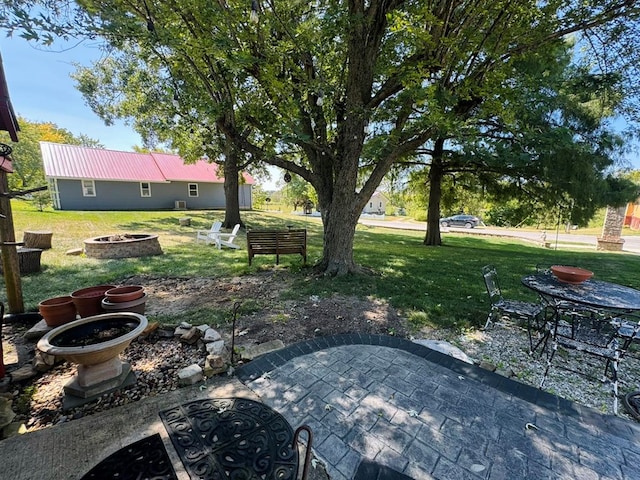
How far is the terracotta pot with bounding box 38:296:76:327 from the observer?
341 cm

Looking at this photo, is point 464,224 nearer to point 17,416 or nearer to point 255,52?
point 255,52

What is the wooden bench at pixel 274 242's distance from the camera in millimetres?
7082

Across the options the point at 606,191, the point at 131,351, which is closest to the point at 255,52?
the point at 131,351

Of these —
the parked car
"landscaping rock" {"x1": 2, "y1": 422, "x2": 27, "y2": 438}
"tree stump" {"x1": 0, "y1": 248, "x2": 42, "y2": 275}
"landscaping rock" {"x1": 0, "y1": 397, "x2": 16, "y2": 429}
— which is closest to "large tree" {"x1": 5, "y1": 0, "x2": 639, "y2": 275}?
"landscaping rock" {"x1": 0, "y1": 397, "x2": 16, "y2": 429}

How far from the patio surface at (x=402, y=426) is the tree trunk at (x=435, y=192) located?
9.45m

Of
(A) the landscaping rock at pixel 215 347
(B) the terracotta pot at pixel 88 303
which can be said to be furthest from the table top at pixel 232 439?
(B) the terracotta pot at pixel 88 303

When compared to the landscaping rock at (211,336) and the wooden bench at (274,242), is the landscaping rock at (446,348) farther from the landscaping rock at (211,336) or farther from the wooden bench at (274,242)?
the wooden bench at (274,242)

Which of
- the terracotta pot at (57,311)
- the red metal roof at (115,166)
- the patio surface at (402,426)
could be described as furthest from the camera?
the red metal roof at (115,166)

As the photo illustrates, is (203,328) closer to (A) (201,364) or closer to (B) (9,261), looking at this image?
(A) (201,364)

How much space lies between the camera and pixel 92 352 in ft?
7.91

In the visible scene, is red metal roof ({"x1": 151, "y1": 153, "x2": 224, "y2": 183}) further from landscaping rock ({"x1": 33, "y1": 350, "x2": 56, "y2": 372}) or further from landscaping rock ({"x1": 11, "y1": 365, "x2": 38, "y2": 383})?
landscaping rock ({"x1": 11, "y1": 365, "x2": 38, "y2": 383})

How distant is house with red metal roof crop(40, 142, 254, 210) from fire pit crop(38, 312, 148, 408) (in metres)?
14.9

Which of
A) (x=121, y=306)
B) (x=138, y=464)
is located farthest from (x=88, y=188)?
(x=138, y=464)

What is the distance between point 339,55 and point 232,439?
7.14 metres
